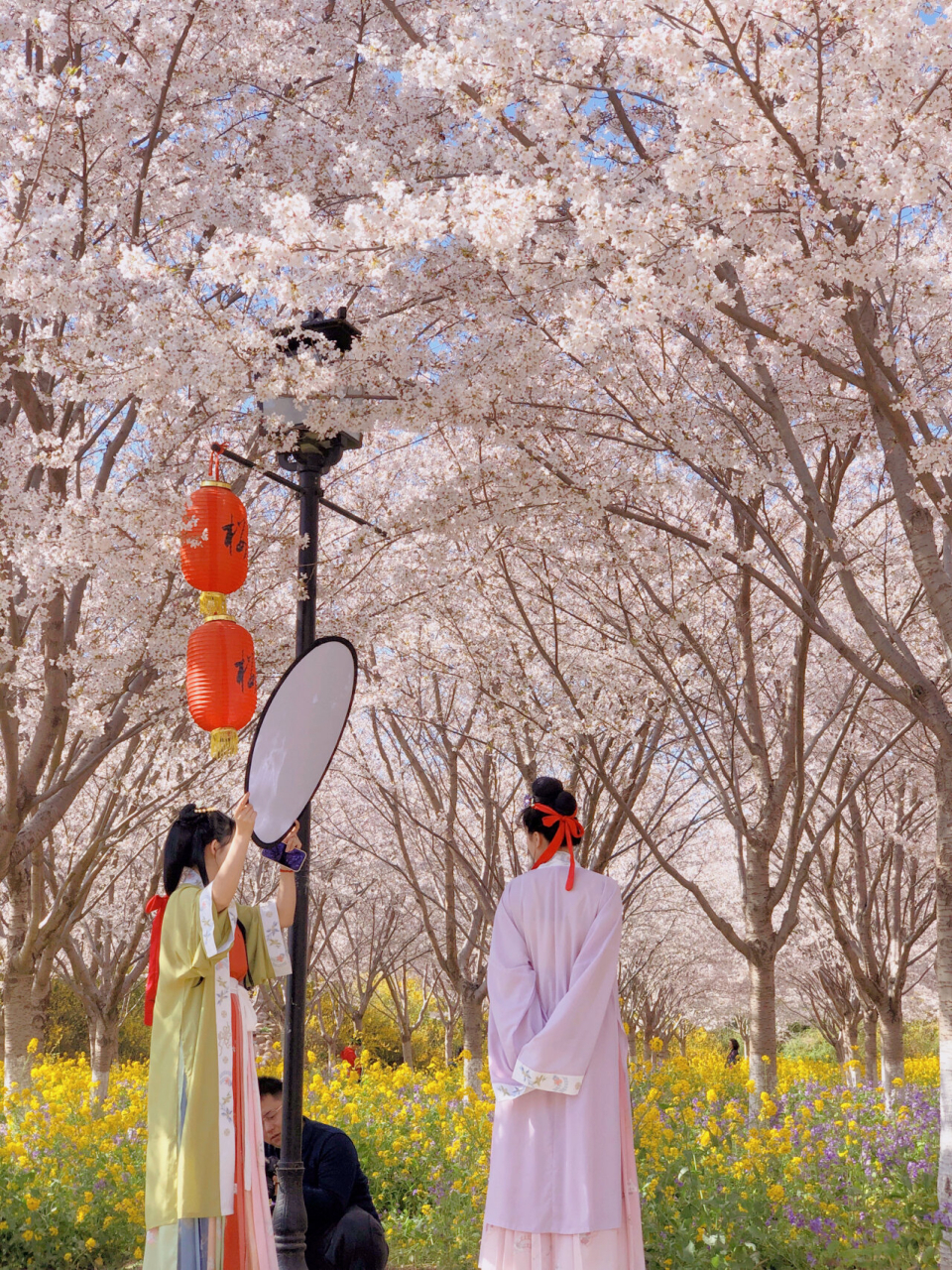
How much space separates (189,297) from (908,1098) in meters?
Result: 10.2

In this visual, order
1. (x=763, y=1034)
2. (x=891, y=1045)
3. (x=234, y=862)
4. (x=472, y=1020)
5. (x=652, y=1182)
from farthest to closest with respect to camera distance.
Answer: (x=891, y=1045)
(x=472, y=1020)
(x=763, y=1034)
(x=652, y=1182)
(x=234, y=862)

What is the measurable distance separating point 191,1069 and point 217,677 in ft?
5.10

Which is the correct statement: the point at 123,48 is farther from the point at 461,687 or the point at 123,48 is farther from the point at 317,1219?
the point at 461,687

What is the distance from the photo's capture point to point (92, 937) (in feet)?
43.8

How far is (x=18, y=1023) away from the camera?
7.81 m

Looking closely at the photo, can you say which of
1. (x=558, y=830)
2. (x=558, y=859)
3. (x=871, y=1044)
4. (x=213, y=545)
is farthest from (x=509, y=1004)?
(x=871, y=1044)

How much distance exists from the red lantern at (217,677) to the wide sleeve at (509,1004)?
1.34 metres

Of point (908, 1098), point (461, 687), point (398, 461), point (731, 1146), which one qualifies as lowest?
point (908, 1098)

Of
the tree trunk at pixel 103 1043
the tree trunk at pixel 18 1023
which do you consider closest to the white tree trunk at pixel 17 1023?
the tree trunk at pixel 18 1023

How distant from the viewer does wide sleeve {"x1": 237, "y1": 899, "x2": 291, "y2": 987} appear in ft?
12.0

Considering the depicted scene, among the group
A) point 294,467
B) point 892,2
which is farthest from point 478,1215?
point 892,2

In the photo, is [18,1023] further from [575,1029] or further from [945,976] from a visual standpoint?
[945,976]

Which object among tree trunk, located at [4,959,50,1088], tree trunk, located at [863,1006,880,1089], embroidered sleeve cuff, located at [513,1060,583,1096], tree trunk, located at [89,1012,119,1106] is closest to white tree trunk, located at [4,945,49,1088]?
tree trunk, located at [4,959,50,1088]

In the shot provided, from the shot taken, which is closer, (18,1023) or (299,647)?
(299,647)
